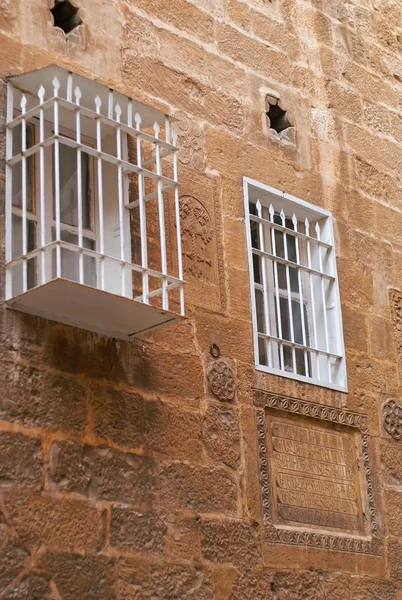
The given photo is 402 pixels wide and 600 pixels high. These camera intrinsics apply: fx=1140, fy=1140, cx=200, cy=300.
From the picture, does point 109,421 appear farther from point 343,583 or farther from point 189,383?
point 343,583

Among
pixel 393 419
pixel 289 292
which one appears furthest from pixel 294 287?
pixel 393 419

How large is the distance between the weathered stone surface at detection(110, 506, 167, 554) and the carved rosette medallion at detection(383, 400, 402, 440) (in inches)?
75.1

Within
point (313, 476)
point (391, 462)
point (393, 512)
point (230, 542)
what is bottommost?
point (230, 542)

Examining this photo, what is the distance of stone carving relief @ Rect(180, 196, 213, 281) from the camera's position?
6035mm

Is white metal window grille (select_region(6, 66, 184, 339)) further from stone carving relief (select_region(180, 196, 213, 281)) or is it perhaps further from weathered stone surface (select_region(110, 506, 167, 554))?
weathered stone surface (select_region(110, 506, 167, 554))

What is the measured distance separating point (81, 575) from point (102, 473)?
48cm

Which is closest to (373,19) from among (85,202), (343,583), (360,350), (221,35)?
(221,35)

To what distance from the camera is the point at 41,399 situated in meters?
5.06

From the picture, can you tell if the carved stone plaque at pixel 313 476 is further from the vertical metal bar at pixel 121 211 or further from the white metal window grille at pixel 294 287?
the vertical metal bar at pixel 121 211

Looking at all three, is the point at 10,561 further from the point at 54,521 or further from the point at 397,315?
the point at 397,315

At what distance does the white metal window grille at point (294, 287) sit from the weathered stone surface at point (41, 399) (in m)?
1.40

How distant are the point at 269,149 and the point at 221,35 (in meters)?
0.74

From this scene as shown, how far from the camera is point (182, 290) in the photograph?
548cm

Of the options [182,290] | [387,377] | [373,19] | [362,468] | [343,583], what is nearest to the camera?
[182,290]
